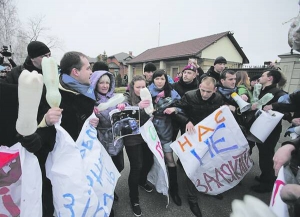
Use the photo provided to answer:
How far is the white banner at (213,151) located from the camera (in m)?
2.24

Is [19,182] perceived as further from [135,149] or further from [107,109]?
[135,149]

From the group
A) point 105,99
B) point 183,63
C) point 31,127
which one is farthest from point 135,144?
point 183,63

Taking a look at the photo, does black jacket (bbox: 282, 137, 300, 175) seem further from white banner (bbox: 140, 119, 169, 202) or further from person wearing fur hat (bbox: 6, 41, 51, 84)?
person wearing fur hat (bbox: 6, 41, 51, 84)

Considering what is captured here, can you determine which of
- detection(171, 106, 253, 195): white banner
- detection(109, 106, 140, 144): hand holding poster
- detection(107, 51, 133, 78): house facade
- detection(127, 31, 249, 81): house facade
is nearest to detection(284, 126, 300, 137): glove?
detection(171, 106, 253, 195): white banner

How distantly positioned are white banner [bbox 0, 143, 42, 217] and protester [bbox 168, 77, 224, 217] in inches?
68.5

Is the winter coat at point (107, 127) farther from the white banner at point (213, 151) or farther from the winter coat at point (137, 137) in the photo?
the white banner at point (213, 151)

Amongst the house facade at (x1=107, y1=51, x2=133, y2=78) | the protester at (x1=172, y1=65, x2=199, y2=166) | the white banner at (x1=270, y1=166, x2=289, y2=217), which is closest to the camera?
the white banner at (x1=270, y1=166, x2=289, y2=217)

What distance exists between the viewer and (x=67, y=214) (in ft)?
4.21

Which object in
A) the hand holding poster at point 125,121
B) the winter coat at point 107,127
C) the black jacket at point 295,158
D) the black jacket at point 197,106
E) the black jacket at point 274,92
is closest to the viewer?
the black jacket at point 295,158

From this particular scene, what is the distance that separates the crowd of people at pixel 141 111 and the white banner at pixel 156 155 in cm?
11

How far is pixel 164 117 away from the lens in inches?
100

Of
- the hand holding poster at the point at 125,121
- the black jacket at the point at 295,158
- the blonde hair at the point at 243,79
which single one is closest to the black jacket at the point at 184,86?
the blonde hair at the point at 243,79

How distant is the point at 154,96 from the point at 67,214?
169cm

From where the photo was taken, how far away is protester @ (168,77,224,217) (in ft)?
7.67
